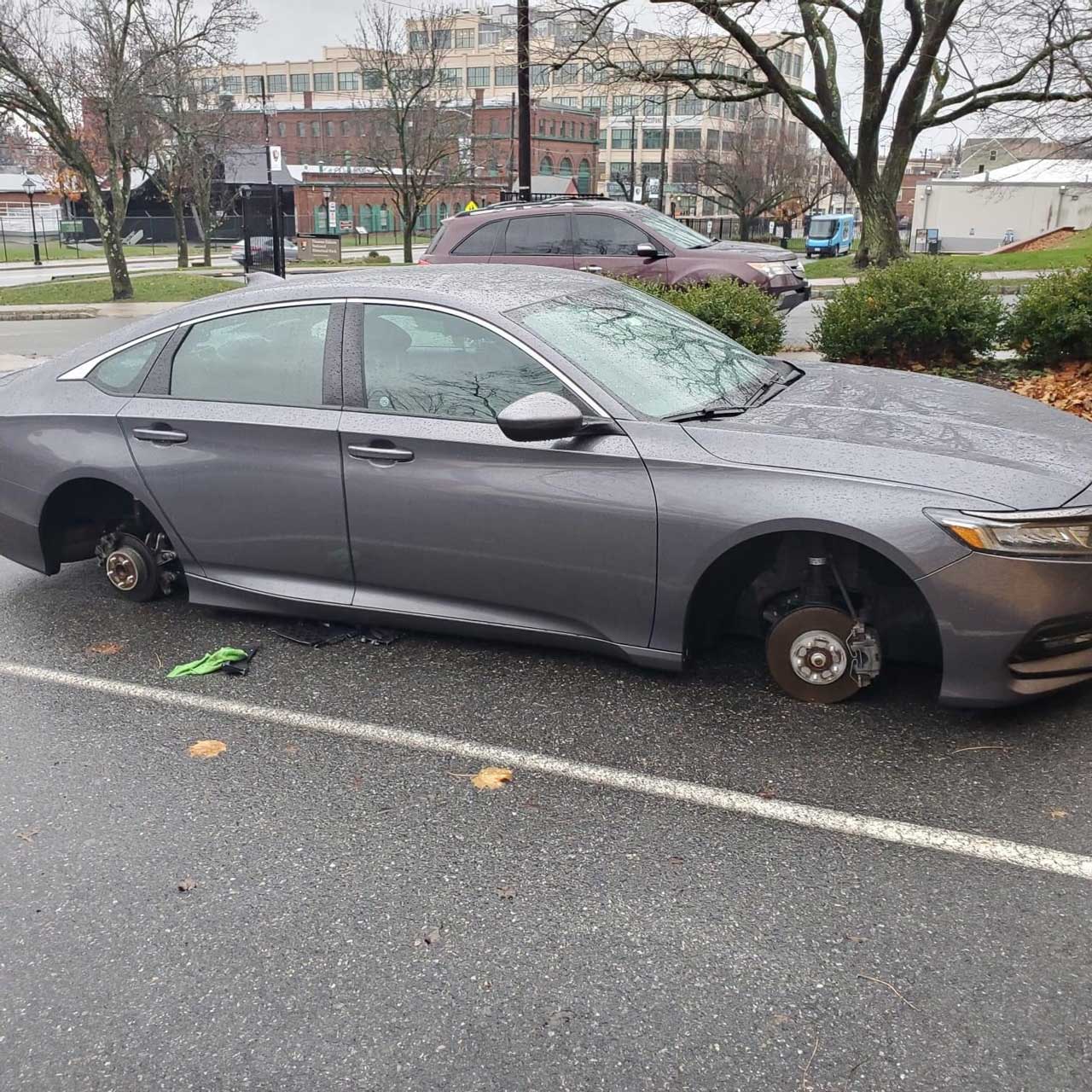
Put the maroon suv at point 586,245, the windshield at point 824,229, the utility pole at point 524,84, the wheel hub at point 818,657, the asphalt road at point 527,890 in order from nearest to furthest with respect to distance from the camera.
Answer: the asphalt road at point 527,890
the wheel hub at point 818,657
the maroon suv at point 586,245
the utility pole at point 524,84
the windshield at point 824,229

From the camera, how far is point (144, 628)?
4895mm

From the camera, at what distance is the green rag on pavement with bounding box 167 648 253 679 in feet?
14.4

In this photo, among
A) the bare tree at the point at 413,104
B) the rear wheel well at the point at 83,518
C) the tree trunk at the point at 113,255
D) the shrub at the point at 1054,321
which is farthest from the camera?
the bare tree at the point at 413,104

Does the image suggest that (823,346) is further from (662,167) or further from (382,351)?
(662,167)

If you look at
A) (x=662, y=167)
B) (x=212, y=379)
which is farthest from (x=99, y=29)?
(x=662, y=167)

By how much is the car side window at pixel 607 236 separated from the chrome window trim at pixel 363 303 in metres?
8.79

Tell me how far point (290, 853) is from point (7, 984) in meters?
0.78

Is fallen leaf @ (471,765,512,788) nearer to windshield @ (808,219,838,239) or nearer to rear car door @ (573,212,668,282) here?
rear car door @ (573,212,668,282)

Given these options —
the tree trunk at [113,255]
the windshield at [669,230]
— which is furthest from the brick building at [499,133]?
the windshield at [669,230]

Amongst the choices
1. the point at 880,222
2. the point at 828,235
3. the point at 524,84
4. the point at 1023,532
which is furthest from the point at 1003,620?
the point at 828,235

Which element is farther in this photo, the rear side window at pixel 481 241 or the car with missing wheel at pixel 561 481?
the rear side window at pixel 481 241

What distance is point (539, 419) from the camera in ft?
12.1

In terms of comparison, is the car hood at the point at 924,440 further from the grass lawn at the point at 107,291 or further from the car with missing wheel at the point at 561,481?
the grass lawn at the point at 107,291

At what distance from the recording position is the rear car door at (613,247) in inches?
Answer: 503
